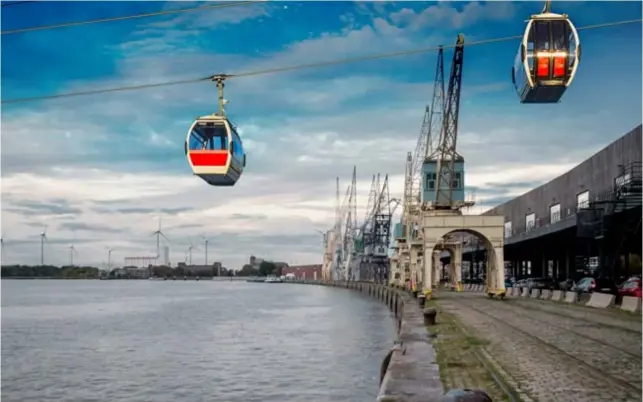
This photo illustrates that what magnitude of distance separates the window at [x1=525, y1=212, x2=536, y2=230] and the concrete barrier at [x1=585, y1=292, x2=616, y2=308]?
5099cm

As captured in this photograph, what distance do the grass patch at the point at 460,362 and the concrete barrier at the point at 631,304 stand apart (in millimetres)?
12506

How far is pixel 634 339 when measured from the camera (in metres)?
23.0

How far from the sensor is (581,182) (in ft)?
227

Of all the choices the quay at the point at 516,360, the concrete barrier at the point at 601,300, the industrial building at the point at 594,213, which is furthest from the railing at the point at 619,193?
the quay at the point at 516,360

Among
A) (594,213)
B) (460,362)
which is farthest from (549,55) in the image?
(594,213)

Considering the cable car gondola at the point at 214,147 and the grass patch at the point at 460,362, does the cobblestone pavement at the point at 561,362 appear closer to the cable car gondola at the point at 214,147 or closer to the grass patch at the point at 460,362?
the grass patch at the point at 460,362

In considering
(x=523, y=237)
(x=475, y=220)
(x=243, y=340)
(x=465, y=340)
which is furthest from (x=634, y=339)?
(x=523, y=237)

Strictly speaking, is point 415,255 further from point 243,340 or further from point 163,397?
point 163,397

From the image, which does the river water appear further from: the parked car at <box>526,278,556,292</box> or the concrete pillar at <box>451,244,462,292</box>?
the parked car at <box>526,278,556,292</box>

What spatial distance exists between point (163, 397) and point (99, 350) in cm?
1710

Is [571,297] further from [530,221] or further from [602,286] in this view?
[530,221]

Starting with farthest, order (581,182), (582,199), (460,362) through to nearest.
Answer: (581,182)
(582,199)
(460,362)

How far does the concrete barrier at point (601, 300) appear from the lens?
40500 mm

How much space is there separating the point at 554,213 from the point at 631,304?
4749 cm
